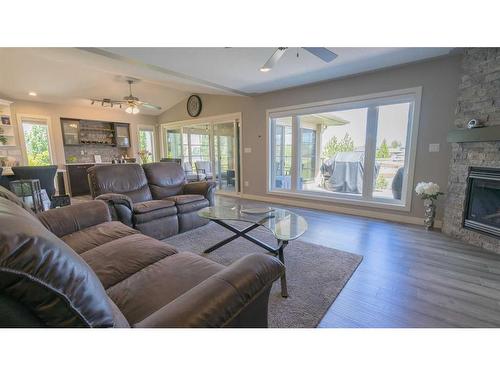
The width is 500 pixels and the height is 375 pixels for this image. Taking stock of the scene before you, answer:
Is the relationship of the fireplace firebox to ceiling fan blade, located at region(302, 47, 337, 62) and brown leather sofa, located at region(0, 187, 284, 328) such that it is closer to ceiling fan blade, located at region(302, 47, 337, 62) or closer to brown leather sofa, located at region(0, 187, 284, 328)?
ceiling fan blade, located at region(302, 47, 337, 62)

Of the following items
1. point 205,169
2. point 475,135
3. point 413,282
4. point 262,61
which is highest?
point 262,61

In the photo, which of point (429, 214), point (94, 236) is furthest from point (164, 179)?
point (429, 214)

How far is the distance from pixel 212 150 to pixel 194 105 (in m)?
1.38

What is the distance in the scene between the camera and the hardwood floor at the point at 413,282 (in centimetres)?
148

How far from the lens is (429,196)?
9.87ft

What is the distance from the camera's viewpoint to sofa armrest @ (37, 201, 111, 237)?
173cm

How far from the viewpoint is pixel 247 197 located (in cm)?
550

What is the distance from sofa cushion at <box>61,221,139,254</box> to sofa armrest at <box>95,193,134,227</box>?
535mm

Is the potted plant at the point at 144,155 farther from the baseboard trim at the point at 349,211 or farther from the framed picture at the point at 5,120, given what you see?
the baseboard trim at the point at 349,211

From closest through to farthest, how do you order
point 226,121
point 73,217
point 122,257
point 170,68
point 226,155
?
point 122,257, point 73,217, point 170,68, point 226,121, point 226,155

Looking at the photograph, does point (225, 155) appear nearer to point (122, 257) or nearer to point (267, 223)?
point (267, 223)

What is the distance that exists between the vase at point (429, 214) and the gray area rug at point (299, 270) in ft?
5.20
